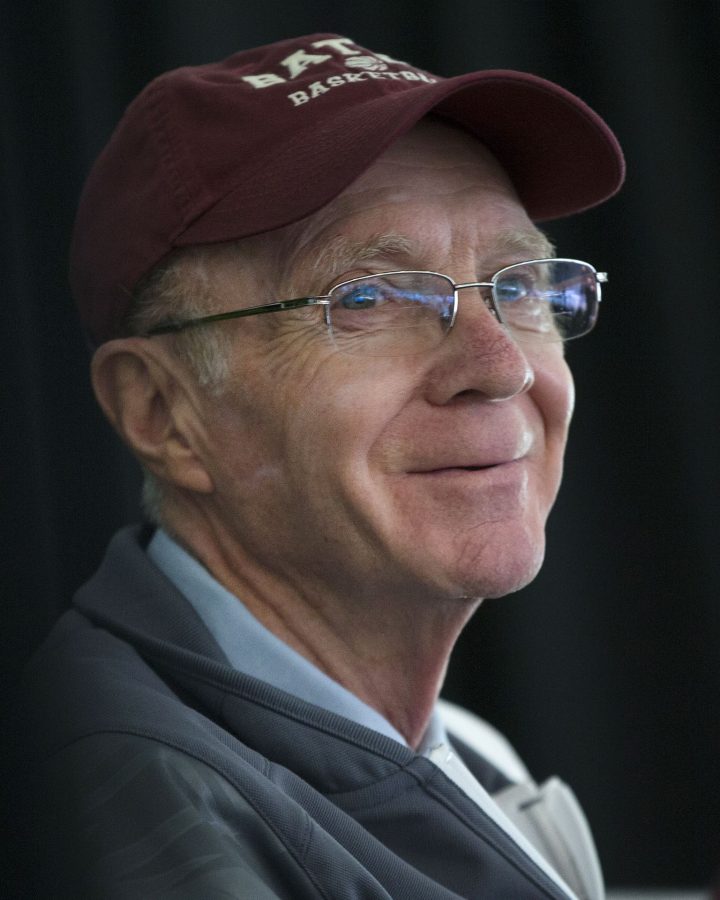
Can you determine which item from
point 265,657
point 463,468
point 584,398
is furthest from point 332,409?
point 584,398

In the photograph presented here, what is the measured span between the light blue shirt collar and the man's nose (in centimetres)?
34

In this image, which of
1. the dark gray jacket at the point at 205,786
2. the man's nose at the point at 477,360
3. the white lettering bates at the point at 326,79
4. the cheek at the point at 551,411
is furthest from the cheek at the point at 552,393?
the dark gray jacket at the point at 205,786

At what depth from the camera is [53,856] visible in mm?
814

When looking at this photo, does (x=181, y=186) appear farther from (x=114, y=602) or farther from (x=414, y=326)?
(x=114, y=602)

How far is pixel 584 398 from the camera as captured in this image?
2256mm

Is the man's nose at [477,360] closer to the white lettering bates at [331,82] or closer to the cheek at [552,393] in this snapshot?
the cheek at [552,393]

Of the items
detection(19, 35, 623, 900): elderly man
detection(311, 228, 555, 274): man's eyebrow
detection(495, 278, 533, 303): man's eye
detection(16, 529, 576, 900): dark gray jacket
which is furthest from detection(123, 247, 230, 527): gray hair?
detection(495, 278, 533, 303): man's eye

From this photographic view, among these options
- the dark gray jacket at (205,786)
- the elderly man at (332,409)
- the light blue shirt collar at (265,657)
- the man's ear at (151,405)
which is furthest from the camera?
the man's ear at (151,405)

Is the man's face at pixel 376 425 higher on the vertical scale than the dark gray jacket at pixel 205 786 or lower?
higher

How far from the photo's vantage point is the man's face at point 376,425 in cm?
129

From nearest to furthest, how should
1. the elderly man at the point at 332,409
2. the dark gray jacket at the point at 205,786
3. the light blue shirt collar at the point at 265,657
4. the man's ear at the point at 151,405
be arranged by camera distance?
the dark gray jacket at the point at 205,786, the elderly man at the point at 332,409, the light blue shirt collar at the point at 265,657, the man's ear at the point at 151,405

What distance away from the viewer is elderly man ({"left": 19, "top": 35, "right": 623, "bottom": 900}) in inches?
45.6

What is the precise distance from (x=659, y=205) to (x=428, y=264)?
883mm

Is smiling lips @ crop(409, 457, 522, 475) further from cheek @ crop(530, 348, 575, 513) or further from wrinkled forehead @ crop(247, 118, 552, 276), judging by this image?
wrinkled forehead @ crop(247, 118, 552, 276)
